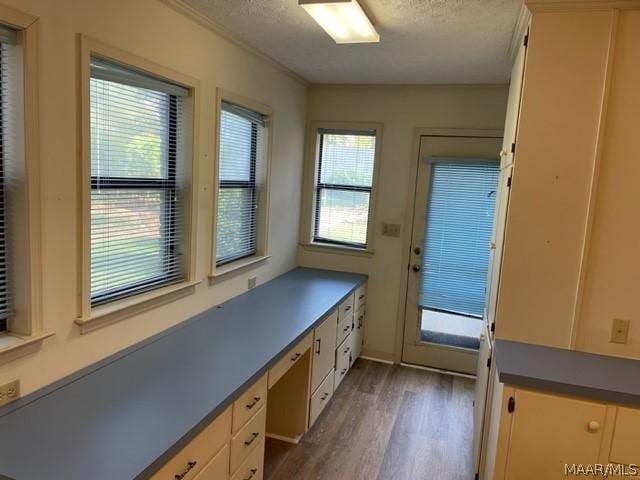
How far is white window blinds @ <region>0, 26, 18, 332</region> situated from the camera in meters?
1.55

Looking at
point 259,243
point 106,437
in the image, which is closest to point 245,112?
point 259,243

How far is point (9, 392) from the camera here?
5.24 ft

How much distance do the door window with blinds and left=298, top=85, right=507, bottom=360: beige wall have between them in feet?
0.78

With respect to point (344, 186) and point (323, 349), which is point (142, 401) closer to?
point (323, 349)

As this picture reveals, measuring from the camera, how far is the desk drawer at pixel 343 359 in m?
3.56

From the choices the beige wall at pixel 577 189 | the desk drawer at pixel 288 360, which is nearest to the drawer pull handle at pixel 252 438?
the desk drawer at pixel 288 360

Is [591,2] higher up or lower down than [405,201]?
higher up

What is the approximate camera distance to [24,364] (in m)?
1.65

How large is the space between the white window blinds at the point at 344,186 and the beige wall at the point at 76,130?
1.27m

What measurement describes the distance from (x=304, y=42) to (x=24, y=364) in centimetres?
232

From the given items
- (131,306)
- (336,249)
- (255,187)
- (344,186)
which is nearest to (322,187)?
(344,186)

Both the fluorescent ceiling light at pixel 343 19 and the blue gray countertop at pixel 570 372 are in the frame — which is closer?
the blue gray countertop at pixel 570 372

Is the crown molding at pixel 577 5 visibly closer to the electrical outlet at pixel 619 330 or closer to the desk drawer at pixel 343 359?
the electrical outlet at pixel 619 330

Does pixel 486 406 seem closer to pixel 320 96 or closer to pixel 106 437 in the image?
pixel 106 437
